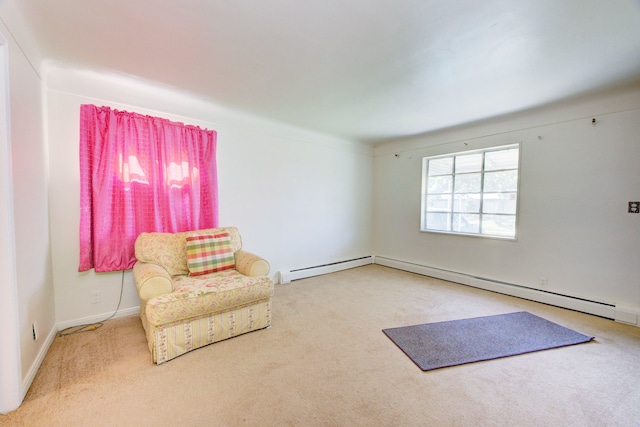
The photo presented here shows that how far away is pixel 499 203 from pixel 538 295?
1276mm

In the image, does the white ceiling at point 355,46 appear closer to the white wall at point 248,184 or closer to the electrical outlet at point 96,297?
the white wall at point 248,184

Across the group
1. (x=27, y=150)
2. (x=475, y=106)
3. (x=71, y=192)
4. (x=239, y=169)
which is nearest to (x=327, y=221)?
(x=239, y=169)

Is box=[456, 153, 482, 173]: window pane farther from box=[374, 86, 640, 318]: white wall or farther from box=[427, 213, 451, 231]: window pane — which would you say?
box=[427, 213, 451, 231]: window pane

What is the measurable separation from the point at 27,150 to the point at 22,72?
54cm

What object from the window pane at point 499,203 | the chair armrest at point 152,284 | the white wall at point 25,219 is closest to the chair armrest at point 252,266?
the chair armrest at point 152,284

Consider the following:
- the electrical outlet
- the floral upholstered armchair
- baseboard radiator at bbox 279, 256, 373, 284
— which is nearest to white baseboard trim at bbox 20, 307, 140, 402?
the electrical outlet

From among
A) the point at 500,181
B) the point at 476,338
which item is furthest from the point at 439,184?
the point at 476,338

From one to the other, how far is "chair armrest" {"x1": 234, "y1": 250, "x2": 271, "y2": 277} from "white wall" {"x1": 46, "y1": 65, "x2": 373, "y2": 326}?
891 mm

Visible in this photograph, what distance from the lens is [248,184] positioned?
356 cm

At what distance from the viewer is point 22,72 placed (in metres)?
1.76

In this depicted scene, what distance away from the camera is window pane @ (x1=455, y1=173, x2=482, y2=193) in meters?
3.91

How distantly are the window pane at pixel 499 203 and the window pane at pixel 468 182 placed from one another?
0.20 meters

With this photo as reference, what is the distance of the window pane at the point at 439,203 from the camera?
429 centimetres

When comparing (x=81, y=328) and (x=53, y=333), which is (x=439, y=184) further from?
(x=53, y=333)
